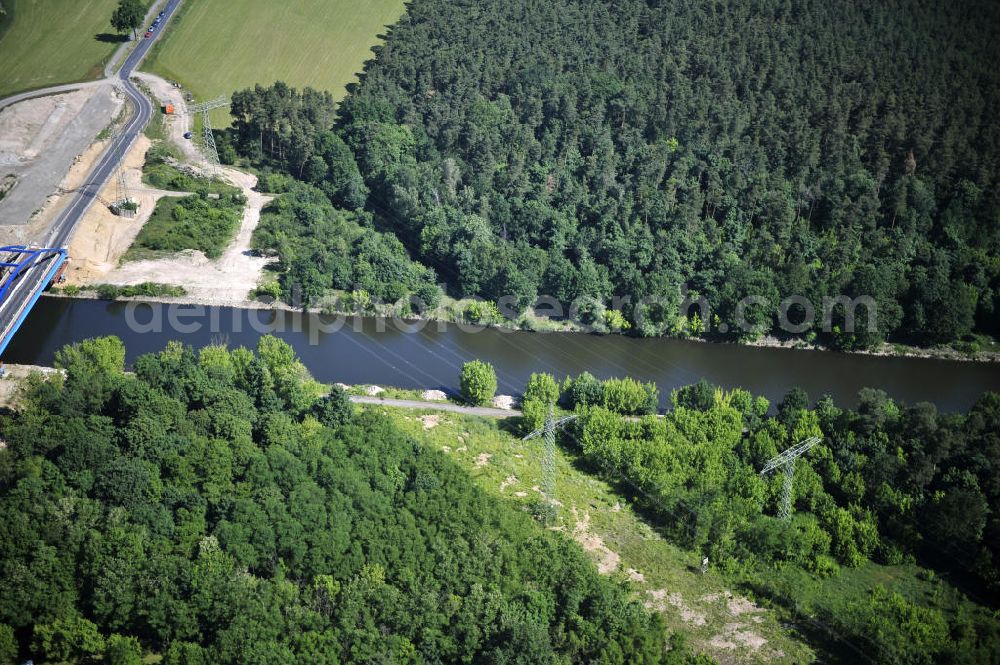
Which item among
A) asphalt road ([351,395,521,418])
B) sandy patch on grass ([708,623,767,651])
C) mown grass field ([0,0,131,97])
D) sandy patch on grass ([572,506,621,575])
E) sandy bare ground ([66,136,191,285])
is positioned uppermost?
mown grass field ([0,0,131,97])

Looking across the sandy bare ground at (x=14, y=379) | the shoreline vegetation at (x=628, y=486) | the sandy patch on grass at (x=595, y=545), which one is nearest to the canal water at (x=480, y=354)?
the sandy bare ground at (x=14, y=379)

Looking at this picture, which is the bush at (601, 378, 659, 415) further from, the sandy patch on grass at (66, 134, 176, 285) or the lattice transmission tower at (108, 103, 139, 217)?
the lattice transmission tower at (108, 103, 139, 217)

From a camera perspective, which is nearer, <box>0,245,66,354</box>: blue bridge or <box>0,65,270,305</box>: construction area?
<box>0,245,66,354</box>: blue bridge

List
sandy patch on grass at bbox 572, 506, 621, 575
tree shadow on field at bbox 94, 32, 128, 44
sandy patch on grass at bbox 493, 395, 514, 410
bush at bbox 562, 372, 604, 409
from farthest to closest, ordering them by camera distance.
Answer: tree shadow on field at bbox 94, 32, 128, 44
sandy patch on grass at bbox 493, 395, 514, 410
bush at bbox 562, 372, 604, 409
sandy patch on grass at bbox 572, 506, 621, 575

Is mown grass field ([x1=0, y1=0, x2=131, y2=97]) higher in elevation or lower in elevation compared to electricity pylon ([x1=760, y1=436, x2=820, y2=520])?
higher

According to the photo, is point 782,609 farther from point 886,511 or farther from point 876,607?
point 886,511

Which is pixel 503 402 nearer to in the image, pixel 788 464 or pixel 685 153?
pixel 788 464

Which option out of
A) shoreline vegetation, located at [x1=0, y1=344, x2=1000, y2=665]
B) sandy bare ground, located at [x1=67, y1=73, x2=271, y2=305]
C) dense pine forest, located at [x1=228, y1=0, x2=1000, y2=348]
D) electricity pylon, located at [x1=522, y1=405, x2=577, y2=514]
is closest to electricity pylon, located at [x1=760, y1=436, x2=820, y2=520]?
shoreline vegetation, located at [x1=0, y1=344, x2=1000, y2=665]
